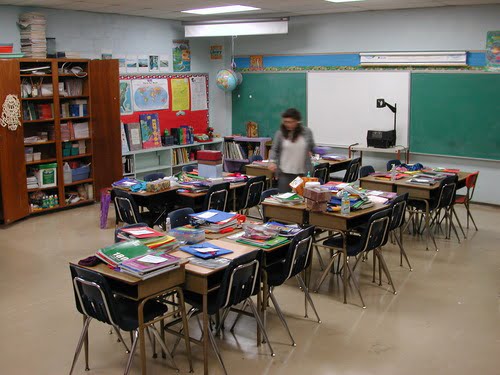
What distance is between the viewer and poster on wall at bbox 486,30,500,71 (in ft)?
30.3

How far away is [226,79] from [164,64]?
1.26m

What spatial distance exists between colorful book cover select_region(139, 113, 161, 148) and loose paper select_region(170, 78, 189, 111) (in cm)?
69

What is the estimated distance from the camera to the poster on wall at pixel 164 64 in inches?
454

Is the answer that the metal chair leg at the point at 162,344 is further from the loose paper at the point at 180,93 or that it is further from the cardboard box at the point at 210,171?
the loose paper at the point at 180,93

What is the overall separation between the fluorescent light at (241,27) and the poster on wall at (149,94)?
1225 millimetres

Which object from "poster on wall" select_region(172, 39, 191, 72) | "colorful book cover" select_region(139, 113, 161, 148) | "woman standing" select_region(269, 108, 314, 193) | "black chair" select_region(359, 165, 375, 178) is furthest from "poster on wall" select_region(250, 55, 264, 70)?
"woman standing" select_region(269, 108, 314, 193)

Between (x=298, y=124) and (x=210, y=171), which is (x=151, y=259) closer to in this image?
(x=298, y=124)

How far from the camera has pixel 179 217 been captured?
17.9 feet

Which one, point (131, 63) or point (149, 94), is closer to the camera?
point (131, 63)

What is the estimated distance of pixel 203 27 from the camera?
11.2 m

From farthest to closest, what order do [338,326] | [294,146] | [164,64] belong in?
1. [164,64]
2. [294,146]
3. [338,326]

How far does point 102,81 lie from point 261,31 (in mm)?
3088

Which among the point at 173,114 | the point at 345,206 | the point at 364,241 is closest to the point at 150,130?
the point at 173,114

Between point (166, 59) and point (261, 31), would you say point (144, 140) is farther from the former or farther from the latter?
point (261, 31)
